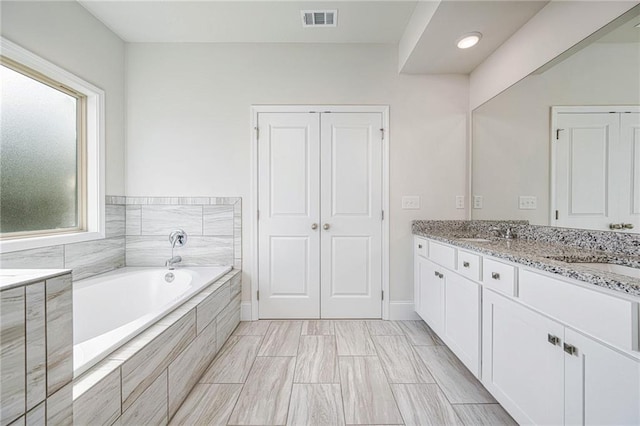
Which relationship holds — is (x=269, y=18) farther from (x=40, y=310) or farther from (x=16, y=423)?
Answer: (x=16, y=423)

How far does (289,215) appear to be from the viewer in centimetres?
268

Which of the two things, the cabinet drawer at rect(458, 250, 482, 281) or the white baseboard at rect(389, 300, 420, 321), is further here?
the white baseboard at rect(389, 300, 420, 321)

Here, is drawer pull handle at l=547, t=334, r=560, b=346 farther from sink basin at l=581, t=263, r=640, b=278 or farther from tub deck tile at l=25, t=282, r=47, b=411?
tub deck tile at l=25, t=282, r=47, b=411

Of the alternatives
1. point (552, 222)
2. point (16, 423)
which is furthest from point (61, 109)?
point (552, 222)

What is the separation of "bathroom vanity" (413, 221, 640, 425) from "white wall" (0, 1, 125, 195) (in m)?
2.94

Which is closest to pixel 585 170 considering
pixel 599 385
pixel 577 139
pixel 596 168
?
pixel 596 168

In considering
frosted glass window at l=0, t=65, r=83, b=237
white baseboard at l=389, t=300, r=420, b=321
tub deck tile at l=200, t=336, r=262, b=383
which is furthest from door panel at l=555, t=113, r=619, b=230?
frosted glass window at l=0, t=65, r=83, b=237

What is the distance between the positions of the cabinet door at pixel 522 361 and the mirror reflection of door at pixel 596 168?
27.2 inches

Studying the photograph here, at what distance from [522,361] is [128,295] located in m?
2.66

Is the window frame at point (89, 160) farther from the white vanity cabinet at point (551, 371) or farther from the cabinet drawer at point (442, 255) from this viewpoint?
the white vanity cabinet at point (551, 371)

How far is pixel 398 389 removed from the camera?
5.49ft

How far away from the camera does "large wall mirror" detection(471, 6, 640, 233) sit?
135 centimetres

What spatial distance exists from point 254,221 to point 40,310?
200cm

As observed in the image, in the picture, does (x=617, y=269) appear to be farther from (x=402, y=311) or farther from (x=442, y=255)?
(x=402, y=311)
